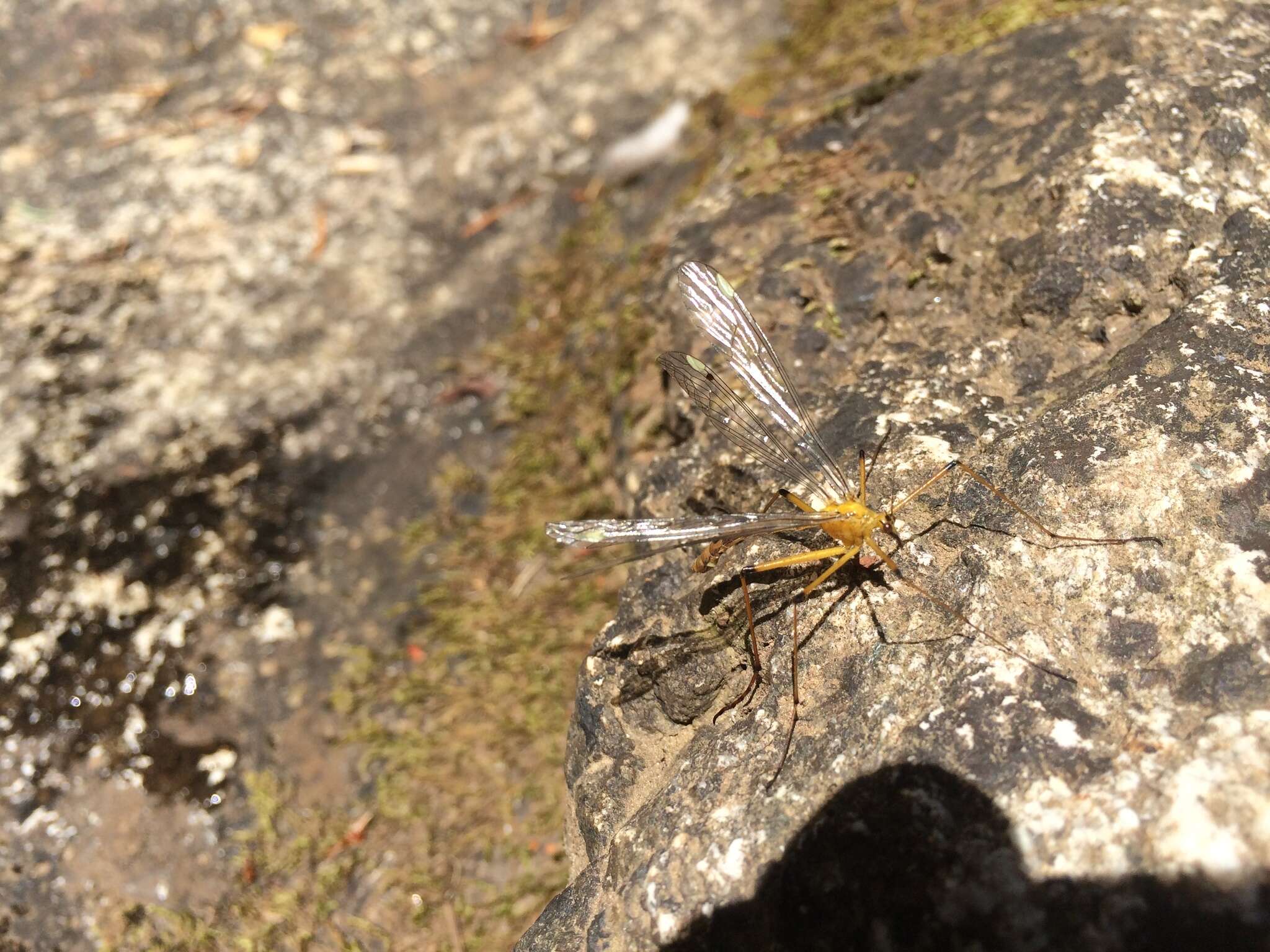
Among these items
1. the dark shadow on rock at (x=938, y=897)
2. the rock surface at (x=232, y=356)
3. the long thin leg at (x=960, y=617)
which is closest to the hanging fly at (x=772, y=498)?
the long thin leg at (x=960, y=617)

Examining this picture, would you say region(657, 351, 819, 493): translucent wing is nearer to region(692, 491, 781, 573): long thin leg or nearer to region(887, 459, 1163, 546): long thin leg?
region(692, 491, 781, 573): long thin leg

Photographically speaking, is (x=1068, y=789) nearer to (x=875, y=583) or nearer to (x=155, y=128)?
Result: (x=875, y=583)

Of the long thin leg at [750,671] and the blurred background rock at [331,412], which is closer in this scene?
the long thin leg at [750,671]

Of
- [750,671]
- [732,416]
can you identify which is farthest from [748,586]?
[732,416]

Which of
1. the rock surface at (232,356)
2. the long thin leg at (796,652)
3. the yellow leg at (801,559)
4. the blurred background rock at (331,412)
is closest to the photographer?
the long thin leg at (796,652)

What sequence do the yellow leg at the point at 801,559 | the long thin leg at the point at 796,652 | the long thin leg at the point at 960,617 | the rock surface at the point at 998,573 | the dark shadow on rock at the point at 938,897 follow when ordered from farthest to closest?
the yellow leg at the point at 801,559
the long thin leg at the point at 796,652
the long thin leg at the point at 960,617
the rock surface at the point at 998,573
the dark shadow on rock at the point at 938,897

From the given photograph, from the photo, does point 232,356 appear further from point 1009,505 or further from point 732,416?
point 1009,505

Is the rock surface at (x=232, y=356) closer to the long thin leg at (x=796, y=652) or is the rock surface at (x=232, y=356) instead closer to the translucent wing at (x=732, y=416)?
the long thin leg at (x=796, y=652)
